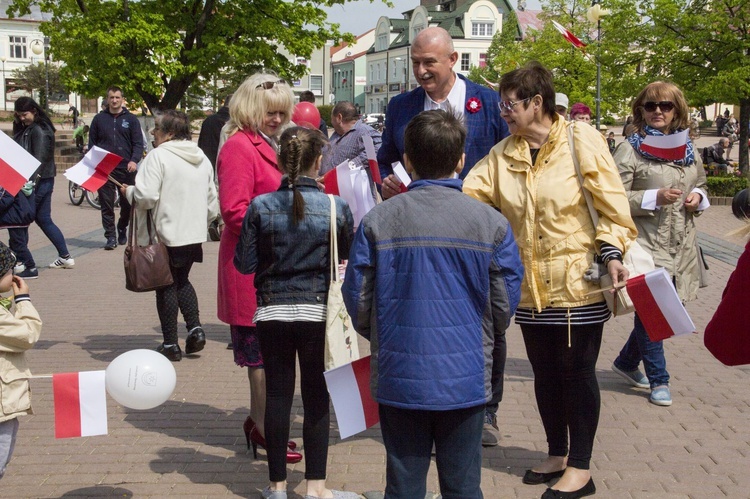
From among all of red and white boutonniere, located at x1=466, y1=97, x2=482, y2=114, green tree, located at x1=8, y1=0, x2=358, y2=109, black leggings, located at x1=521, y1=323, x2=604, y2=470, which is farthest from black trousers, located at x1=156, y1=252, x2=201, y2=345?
green tree, located at x1=8, y1=0, x2=358, y2=109

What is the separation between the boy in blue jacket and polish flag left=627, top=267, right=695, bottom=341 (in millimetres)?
860

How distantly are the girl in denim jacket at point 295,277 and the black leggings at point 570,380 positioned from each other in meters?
1.04

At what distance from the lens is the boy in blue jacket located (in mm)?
3182

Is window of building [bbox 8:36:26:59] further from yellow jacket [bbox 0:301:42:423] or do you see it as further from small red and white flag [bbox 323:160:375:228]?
yellow jacket [bbox 0:301:42:423]

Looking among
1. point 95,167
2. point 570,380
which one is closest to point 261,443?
point 570,380

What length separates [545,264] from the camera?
4133 millimetres

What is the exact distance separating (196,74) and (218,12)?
6.34 feet

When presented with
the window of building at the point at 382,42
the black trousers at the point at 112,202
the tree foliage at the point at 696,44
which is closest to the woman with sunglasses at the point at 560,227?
the black trousers at the point at 112,202

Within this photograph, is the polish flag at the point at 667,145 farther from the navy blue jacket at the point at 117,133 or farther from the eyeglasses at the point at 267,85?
the navy blue jacket at the point at 117,133

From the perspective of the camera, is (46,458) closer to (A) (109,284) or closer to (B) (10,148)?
(B) (10,148)

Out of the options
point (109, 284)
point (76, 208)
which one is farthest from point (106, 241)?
point (76, 208)

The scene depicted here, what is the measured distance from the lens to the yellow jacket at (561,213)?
4070 mm

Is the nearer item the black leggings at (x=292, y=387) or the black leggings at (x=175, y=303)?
the black leggings at (x=292, y=387)

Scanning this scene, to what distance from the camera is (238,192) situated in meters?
4.54
